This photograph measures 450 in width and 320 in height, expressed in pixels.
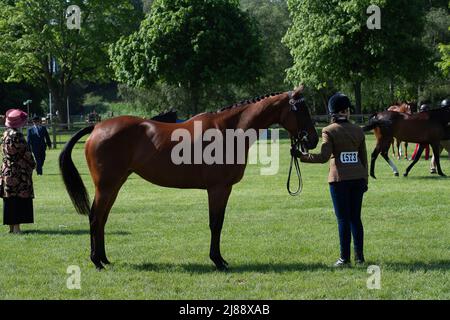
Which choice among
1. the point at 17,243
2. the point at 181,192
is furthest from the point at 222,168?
the point at 181,192

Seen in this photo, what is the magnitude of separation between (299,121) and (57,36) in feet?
156

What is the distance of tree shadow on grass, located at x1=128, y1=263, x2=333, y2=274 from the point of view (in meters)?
7.76

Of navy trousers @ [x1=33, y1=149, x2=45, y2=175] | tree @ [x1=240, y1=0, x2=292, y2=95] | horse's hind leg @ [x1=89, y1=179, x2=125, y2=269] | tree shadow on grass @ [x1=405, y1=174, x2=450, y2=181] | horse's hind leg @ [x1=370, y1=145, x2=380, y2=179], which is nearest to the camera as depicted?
horse's hind leg @ [x1=89, y1=179, x2=125, y2=269]

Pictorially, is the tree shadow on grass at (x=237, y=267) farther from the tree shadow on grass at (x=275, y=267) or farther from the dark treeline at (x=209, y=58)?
the dark treeline at (x=209, y=58)

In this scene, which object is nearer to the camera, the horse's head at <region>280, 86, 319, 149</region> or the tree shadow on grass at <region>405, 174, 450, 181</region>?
the horse's head at <region>280, 86, 319, 149</region>

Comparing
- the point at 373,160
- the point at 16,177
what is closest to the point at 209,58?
the point at 373,160

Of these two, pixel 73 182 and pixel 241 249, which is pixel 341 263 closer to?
pixel 241 249

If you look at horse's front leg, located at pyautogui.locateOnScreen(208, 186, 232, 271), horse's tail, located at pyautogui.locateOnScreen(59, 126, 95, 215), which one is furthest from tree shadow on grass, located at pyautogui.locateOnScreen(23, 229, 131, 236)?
→ horse's front leg, located at pyautogui.locateOnScreen(208, 186, 232, 271)

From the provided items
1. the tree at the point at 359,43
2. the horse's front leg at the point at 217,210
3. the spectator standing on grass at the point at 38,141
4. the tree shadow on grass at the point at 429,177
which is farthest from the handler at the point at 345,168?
the tree at the point at 359,43

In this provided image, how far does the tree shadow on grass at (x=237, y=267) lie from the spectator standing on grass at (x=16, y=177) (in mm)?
3409

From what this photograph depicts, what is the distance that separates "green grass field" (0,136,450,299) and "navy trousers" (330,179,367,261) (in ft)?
1.31

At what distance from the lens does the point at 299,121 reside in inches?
305

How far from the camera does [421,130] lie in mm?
18266
